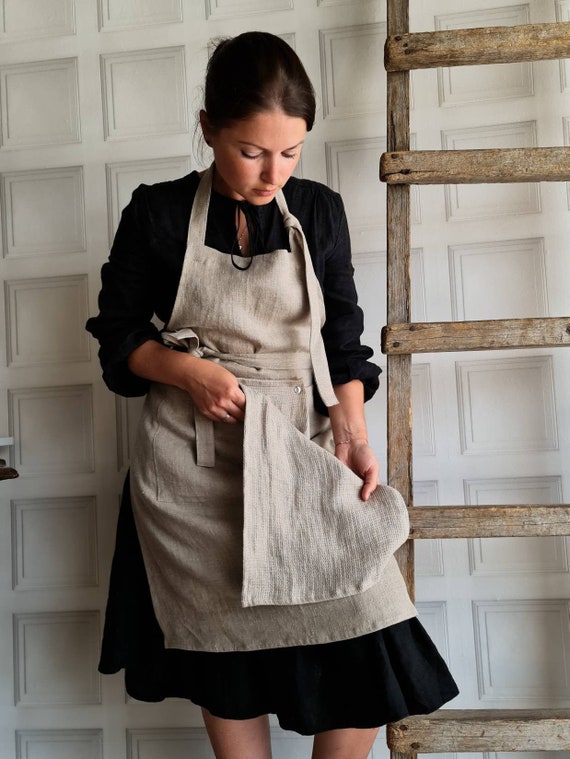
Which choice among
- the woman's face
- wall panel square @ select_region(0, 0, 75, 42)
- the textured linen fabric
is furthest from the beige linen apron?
wall panel square @ select_region(0, 0, 75, 42)

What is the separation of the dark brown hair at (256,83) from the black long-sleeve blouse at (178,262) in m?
0.17

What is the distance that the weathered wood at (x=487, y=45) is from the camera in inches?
52.9

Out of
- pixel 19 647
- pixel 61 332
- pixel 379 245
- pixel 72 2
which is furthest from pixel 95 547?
pixel 72 2

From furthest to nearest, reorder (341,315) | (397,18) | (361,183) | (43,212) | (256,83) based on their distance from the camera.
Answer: (43,212)
(361,183)
(397,18)
(341,315)
(256,83)

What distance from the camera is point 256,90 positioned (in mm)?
1034

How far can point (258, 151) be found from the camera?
3.49ft

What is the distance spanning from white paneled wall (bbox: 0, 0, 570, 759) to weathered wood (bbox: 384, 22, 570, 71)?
0.15 metres

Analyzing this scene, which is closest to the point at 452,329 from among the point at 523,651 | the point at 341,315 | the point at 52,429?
the point at 341,315

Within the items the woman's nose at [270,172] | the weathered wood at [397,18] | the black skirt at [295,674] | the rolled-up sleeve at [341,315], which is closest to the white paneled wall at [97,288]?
the weathered wood at [397,18]

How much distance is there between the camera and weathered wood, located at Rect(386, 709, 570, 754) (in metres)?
1.29

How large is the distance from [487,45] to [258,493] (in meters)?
0.90

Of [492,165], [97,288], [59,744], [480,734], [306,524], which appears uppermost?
[492,165]

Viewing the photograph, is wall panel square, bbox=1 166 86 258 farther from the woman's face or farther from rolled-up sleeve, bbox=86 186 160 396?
the woman's face

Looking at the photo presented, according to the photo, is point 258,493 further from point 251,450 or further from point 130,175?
point 130,175
